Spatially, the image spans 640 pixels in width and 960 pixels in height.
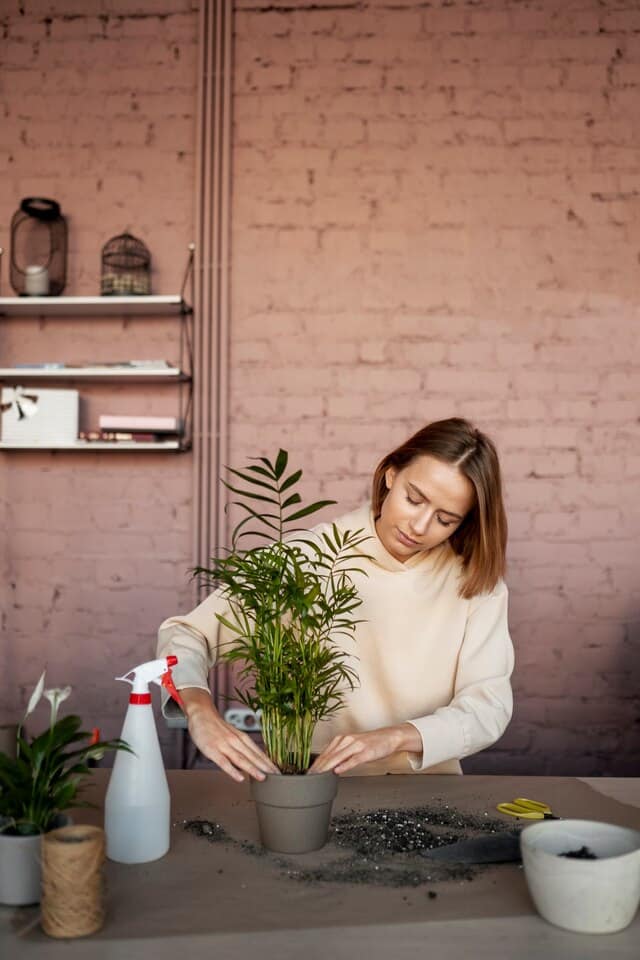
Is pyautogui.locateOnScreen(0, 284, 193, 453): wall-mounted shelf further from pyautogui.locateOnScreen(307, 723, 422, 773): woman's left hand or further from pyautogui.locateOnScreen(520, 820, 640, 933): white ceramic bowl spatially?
pyautogui.locateOnScreen(520, 820, 640, 933): white ceramic bowl

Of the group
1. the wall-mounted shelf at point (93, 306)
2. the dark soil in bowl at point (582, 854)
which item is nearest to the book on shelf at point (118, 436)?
the wall-mounted shelf at point (93, 306)

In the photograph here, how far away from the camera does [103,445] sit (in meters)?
2.88

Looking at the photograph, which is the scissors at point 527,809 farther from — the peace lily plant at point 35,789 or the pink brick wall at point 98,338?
the pink brick wall at point 98,338

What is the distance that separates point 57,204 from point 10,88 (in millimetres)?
512

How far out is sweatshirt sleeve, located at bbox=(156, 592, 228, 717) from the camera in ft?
5.29

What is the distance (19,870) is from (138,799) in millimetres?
189

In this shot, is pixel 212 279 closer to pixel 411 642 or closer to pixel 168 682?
pixel 411 642

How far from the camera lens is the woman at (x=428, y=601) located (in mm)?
1810

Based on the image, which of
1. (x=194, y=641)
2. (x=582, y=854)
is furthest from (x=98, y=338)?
(x=582, y=854)

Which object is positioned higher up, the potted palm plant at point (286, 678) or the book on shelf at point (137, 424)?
the book on shelf at point (137, 424)

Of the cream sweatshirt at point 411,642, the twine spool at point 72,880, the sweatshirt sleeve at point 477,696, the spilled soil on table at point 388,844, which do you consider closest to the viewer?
the twine spool at point 72,880

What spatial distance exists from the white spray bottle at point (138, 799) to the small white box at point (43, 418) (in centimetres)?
189

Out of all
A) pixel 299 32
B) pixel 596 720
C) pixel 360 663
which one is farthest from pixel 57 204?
pixel 596 720

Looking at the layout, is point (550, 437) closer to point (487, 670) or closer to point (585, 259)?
point (585, 259)
